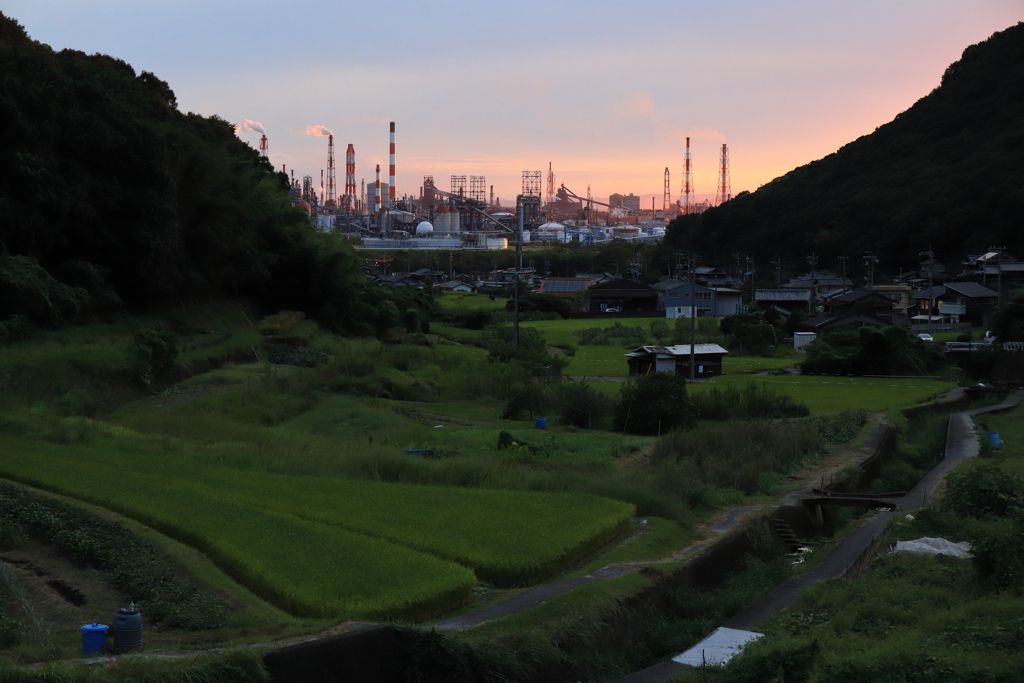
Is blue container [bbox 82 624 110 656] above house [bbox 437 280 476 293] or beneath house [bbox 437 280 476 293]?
beneath

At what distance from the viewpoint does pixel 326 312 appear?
40031 mm

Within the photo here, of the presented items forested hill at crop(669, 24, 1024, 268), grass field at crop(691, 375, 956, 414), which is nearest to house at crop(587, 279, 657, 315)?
forested hill at crop(669, 24, 1024, 268)

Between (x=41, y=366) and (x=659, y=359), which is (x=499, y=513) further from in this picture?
(x=659, y=359)

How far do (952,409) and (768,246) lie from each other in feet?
232

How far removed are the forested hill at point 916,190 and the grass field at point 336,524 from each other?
2780 inches

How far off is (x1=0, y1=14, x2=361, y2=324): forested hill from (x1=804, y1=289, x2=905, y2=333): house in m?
28.6

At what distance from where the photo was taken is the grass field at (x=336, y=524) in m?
9.20

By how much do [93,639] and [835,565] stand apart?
9.37 meters

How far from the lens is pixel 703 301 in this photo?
69750 mm

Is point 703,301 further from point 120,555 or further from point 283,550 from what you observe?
point 120,555

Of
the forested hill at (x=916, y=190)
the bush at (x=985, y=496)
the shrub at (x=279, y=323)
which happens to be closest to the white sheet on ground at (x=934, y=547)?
the bush at (x=985, y=496)

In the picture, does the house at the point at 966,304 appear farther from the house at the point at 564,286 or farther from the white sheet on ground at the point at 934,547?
the white sheet on ground at the point at 934,547

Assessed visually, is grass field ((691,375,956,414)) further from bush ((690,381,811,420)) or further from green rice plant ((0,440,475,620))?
green rice plant ((0,440,475,620))

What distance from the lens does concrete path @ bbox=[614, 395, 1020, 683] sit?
30.2ft
